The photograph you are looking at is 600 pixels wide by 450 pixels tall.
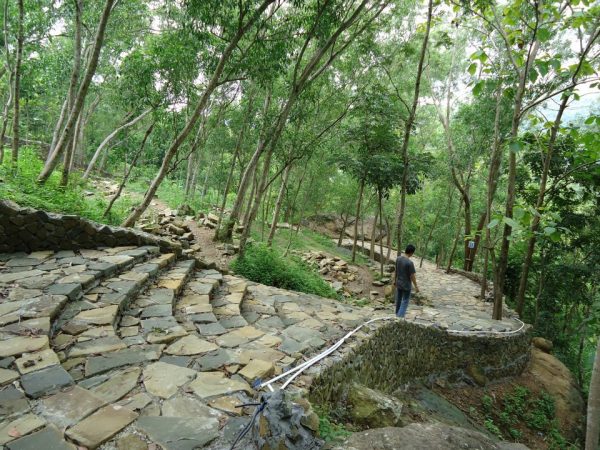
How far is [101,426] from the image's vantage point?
204cm

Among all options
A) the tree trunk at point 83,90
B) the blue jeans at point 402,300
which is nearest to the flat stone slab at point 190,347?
the blue jeans at point 402,300

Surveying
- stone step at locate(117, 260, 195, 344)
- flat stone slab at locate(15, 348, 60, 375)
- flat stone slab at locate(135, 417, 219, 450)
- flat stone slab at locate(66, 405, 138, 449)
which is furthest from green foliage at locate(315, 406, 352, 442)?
flat stone slab at locate(15, 348, 60, 375)

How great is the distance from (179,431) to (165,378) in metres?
0.65

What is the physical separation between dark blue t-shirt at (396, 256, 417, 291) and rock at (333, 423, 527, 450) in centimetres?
315

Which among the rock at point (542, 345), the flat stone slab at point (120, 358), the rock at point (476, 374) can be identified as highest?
the flat stone slab at point (120, 358)

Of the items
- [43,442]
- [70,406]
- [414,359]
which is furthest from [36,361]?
[414,359]

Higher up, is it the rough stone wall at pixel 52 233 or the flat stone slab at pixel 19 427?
the rough stone wall at pixel 52 233

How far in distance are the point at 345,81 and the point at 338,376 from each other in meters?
10.4

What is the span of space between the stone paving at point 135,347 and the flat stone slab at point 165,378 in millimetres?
12

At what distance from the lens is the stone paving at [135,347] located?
82.4 inches

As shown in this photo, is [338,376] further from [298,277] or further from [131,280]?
[298,277]

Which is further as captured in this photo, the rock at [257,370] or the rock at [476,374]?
the rock at [476,374]

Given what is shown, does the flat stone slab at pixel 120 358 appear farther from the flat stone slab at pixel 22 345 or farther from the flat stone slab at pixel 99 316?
the flat stone slab at pixel 99 316

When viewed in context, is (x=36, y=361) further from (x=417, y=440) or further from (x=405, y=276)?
(x=405, y=276)
